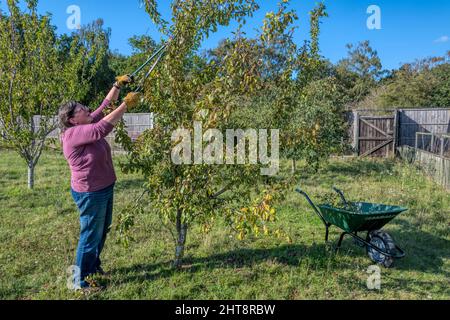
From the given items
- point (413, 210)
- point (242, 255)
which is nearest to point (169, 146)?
point (242, 255)

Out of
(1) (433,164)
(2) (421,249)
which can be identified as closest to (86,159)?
(2) (421,249)

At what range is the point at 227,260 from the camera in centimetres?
410

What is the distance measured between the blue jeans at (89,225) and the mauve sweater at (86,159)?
3.0 inches

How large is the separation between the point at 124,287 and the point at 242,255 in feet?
4.64

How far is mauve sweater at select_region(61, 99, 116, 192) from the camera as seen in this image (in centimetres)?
308

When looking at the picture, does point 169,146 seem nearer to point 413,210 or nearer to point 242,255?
point 242,255

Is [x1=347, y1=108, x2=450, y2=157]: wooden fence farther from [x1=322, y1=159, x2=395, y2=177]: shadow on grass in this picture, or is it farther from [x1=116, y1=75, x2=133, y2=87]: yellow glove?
[x1=116, y1=75, x2=133, y2=87]: yellow glove

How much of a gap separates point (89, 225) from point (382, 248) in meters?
3.14

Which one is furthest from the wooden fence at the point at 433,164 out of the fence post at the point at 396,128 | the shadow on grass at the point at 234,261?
the shadow on grass at the point at 234,261

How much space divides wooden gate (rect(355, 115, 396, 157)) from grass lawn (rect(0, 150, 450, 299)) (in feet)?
22.8

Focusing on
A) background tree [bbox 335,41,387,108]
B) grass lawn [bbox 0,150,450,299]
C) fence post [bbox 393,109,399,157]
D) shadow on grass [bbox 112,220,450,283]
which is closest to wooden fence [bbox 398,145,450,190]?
grass lawn [bbox 0,150,450,299]

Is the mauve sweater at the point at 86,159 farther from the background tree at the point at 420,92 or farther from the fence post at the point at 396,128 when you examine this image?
the background tree at the point at 420,92
